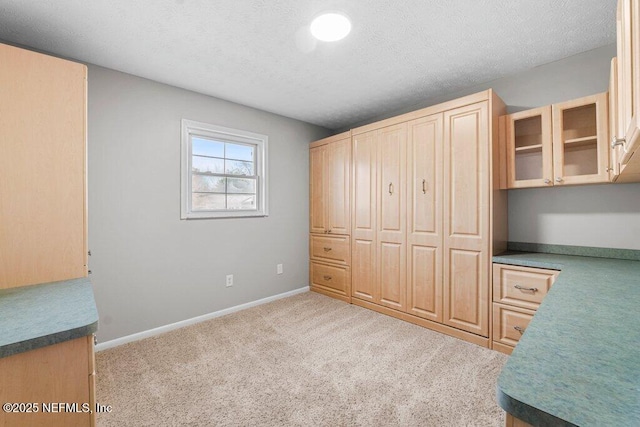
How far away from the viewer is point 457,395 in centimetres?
182

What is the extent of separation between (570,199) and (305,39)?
261cm

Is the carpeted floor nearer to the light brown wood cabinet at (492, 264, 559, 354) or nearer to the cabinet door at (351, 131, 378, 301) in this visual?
the light brown wood cabinet at (492, 264, 559, 354)

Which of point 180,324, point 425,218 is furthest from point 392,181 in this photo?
point 180,324

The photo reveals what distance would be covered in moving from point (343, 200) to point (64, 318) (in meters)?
2.95

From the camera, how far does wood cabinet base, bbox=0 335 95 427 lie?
3.07 ft

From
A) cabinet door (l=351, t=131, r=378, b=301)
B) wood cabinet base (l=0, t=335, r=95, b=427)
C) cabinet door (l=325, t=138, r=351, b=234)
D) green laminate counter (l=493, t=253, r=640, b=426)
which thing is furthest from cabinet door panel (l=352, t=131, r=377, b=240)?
wood cabinet base (l=0, t=335, r=95, b=427)

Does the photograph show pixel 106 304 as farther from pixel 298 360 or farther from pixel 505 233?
pixel 505 233

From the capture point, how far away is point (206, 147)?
10.4 feet

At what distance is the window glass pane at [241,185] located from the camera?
3379 millimetres

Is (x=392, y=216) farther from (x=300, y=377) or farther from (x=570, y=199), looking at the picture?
(x=300, y=377)

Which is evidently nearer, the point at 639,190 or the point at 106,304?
the point at 639,190

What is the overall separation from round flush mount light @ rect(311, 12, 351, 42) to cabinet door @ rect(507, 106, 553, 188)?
1.70 metres

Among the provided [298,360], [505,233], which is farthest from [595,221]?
[298,360]

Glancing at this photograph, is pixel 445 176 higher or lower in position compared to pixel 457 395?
higher
